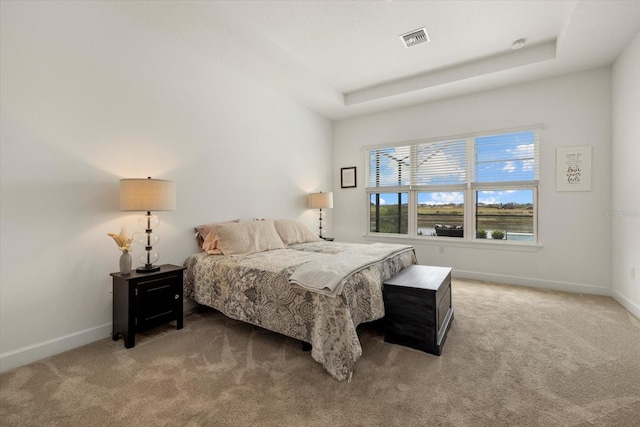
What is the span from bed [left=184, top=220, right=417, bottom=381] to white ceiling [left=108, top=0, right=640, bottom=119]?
205 centimetres

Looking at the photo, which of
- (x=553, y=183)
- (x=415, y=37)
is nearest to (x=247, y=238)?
(x=415, y=37)

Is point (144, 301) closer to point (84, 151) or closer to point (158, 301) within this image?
point (158, 301)

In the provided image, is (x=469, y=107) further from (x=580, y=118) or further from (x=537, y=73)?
(x=580, y=118)

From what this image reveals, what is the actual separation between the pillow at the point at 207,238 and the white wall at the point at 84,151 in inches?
4.1

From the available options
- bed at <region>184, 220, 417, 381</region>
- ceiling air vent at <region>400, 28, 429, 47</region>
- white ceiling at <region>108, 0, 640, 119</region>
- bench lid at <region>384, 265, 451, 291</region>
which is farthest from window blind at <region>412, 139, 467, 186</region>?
bench lid at <region>384, 265, 451, 291</region>

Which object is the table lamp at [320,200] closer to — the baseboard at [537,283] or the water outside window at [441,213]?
the water outside window at [441,213]

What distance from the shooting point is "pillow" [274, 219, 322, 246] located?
3.82 meters

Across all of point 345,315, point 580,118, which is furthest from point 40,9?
point 580,118

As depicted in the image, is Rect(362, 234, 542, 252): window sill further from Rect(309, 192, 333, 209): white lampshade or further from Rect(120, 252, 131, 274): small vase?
Rect(120, 252, 131, 274): small vase

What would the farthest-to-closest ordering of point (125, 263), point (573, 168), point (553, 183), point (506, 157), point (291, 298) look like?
point (506, 157)
point (553, 183)
point (573, 168)
point (125, 263)
point (291, 298)

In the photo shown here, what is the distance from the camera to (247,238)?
3.17 m

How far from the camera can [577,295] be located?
3.60 metres

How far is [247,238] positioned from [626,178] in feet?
13.9

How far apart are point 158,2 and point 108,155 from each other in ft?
4.64
